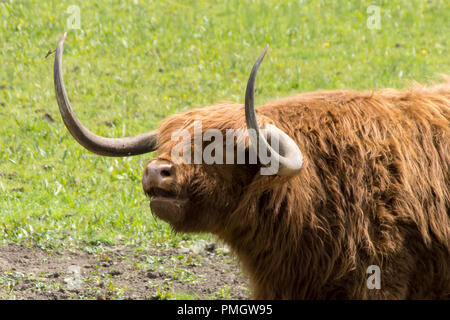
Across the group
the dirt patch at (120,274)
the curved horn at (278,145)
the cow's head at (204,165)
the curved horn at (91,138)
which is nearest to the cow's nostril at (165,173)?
the cow's head at (204,165)

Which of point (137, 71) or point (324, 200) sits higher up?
point (137, 71)

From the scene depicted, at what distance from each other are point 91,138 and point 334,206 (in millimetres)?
1647

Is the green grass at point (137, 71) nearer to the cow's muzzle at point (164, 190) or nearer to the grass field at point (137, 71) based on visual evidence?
the grass field at point (137, 71)

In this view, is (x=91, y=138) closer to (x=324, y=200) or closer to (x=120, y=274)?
(x=324, y=200)

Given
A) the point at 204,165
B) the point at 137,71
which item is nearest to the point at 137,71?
the point at 137,71

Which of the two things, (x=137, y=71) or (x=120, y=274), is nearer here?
(x=120, y=274)

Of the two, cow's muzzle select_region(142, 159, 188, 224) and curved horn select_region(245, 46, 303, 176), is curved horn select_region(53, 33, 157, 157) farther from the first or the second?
curved horn select_region(245, 46, 303, 176)

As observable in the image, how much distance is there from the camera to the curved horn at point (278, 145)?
159 inches

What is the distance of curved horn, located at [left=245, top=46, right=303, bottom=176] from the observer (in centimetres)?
403

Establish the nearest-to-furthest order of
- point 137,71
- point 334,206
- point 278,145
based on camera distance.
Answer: point 278,145, point 334,206, point 137,71

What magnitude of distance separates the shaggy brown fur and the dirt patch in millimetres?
1200

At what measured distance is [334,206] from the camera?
15.4 ft

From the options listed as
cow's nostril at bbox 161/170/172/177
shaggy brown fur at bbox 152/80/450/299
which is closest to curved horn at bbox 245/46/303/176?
shaggy brown fur at bbox 152/80/450/299

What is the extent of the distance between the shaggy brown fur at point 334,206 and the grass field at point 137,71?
7.42 feet
